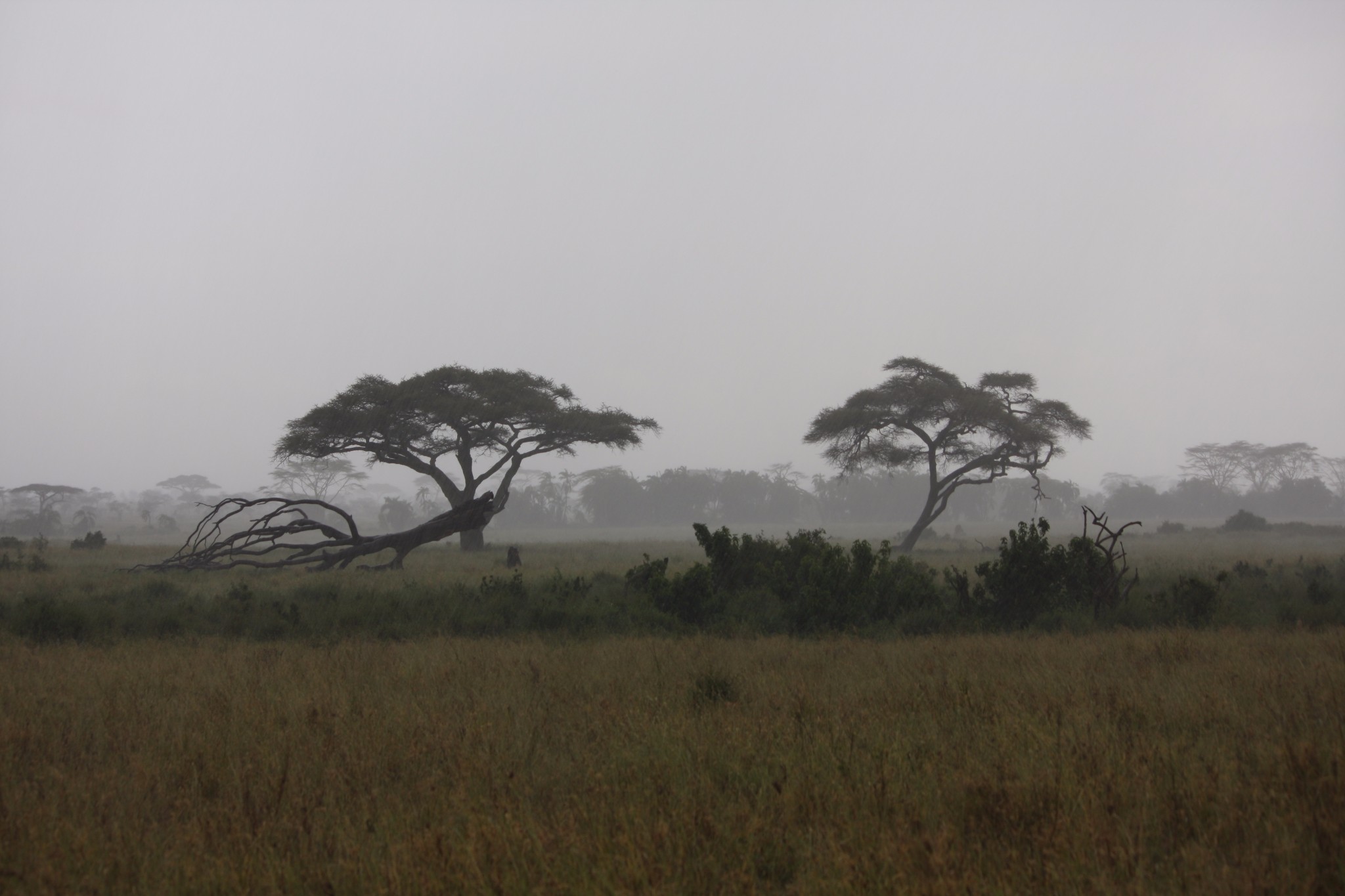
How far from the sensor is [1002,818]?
322cm

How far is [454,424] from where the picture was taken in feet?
79.4

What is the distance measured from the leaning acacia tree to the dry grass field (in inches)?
727

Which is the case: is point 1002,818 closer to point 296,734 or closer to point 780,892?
point 780,892

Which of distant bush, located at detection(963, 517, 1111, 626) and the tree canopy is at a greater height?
the tree canopy

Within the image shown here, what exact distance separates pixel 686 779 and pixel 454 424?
21.8 meters

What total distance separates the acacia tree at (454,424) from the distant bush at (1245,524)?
28.7 m

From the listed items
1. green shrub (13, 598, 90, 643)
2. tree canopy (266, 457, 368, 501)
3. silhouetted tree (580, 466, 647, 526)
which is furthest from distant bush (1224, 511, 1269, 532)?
tree canopy (266, 457, 368, 501)

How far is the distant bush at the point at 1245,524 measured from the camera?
33.5 meters

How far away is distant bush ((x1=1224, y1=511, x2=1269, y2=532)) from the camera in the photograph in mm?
33500

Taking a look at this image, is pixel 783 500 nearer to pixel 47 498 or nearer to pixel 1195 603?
pixel 47 498

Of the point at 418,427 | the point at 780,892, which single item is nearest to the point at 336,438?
the point at 418,427

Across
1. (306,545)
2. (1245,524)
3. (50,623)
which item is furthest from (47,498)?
(1245,524)

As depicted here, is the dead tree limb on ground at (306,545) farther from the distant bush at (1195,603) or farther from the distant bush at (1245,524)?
the distant bush at (1245,524)

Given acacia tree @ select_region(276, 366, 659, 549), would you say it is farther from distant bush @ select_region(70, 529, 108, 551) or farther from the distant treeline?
the distant treeline
